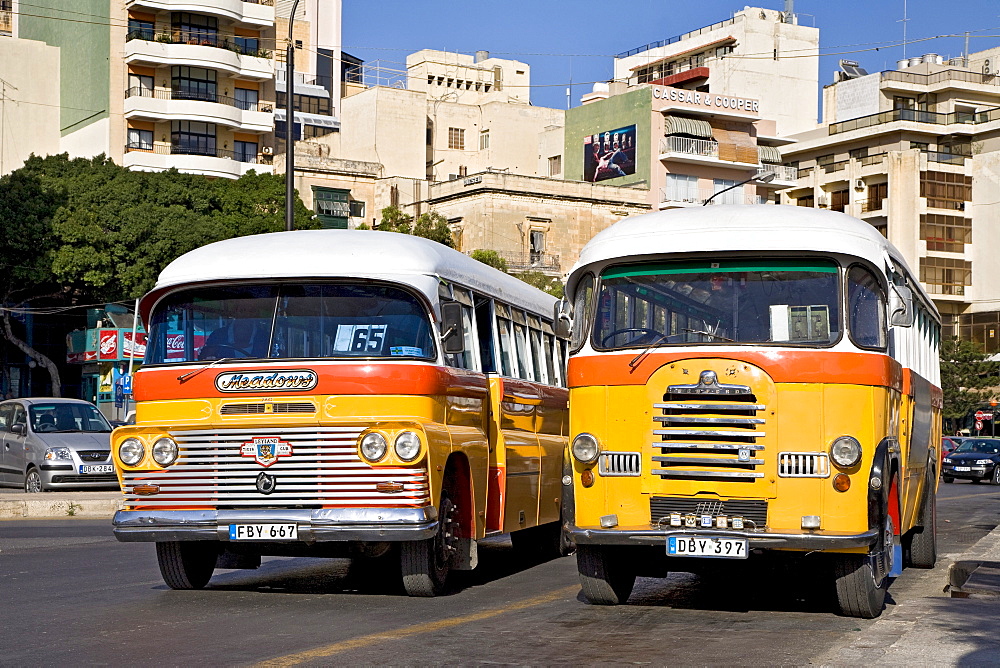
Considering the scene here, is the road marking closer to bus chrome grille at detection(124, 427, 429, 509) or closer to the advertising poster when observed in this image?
bus chrome grille at detection(124, 427, 429, 509)

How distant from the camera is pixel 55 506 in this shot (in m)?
22.4

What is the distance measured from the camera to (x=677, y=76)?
104m

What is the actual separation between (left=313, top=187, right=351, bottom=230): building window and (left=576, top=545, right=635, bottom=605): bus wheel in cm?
6497

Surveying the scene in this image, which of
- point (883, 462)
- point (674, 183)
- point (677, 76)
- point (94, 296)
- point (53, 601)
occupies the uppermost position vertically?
point (677, 76)

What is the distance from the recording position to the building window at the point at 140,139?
68750 mm

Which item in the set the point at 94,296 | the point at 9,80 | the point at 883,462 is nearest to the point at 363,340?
the point at 883,462

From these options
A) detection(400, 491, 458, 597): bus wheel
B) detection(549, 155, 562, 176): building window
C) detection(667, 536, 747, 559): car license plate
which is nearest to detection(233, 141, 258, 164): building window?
detection(549, 155, 562, 176): building window

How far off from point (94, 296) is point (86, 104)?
18573 millimetres

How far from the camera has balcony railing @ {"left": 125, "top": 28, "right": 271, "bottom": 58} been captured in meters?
68.4

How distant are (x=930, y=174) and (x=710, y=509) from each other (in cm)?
8078

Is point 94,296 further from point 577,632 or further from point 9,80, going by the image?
point 577,632

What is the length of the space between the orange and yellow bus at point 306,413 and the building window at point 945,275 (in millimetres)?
76977

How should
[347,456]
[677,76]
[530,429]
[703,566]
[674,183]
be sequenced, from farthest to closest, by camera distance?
1. [677,76]
2. [674,183]
3. [530,429]
4. [703,566]
5. [347,456]

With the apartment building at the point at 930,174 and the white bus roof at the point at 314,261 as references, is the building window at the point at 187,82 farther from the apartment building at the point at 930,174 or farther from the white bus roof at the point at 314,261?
the white bus roof at the point at 314,261
